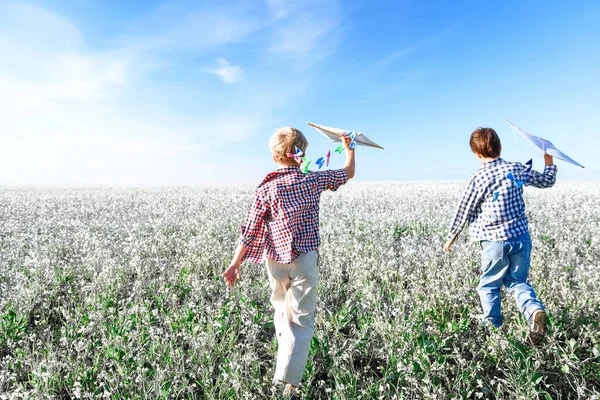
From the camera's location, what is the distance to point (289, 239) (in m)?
3.17

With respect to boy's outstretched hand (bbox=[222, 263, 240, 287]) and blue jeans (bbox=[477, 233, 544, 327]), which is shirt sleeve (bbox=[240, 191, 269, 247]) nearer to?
boy's outstretched hand (bbox=[222, 263, 240, 287])

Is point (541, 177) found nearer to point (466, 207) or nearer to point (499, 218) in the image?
point (499, 218)

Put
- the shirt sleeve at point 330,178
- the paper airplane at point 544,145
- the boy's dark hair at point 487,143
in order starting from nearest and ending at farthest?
1. the shirt sleeve at point 330,178
2. the paper airplane at point 544,145
3. the boy's dark hair at point 487,143

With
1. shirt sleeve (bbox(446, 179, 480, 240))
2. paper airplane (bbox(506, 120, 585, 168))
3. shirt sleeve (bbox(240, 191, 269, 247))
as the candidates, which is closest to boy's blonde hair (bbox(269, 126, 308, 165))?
shirt sleeve (bbox(240, 191, 269, 247))

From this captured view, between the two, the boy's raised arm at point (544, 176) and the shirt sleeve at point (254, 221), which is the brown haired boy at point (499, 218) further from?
the shirt sleeve at point (254, 221)

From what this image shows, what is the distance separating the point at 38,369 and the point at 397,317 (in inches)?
127

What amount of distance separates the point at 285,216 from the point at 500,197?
217cm

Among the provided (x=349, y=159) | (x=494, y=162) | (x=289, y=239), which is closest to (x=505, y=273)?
(x=494, y=162)

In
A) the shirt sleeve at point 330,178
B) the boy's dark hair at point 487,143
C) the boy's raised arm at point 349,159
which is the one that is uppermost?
the boy's dark hair at point 487,143

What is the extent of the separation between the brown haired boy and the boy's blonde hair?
6.32ft

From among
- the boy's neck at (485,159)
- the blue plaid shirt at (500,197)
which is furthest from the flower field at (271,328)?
the boy's neck at (485,159)

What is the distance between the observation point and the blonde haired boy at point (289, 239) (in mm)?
3211

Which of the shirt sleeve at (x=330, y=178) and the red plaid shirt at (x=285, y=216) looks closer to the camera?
the red plaid shirt at (x=285, y=216)

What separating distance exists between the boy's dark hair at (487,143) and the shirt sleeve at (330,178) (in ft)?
5.23
